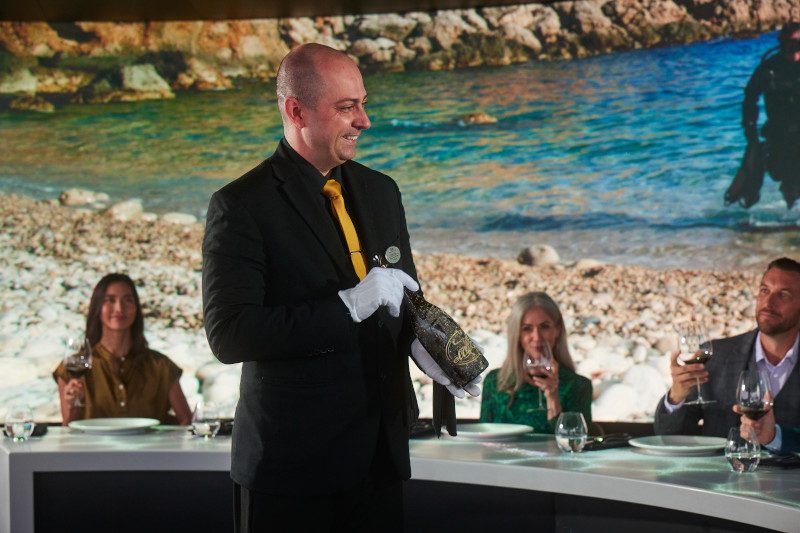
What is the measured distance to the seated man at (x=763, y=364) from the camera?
151 inches

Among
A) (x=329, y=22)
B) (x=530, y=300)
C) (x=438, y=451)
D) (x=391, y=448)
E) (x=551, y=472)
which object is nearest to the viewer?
(x=391, y=448)

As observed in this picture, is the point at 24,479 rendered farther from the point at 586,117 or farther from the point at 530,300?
the point at 586,117

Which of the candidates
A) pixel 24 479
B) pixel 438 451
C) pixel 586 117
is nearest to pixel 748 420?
pixel 438 451

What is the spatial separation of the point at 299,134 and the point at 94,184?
393cm

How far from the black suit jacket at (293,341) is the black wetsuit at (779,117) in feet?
11.2

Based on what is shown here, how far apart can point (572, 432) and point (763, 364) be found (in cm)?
116

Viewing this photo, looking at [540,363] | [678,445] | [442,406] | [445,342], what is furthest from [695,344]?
[445,342]

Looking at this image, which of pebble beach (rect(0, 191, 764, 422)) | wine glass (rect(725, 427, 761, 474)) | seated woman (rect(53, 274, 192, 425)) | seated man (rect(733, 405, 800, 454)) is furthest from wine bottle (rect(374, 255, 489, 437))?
pebble beach (rect(0, 191, 764, 422))

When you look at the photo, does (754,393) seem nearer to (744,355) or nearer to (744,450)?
(744,450)

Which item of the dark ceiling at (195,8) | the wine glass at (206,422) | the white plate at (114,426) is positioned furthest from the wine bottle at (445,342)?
the dark ceiling at (195,8)

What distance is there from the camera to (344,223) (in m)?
2.16

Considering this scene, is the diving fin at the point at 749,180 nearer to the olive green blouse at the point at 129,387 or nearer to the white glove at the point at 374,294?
the olive green blouse at the point at 129,387

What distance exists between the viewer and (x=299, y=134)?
7.11 feet

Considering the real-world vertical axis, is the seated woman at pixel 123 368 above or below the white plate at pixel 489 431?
above
